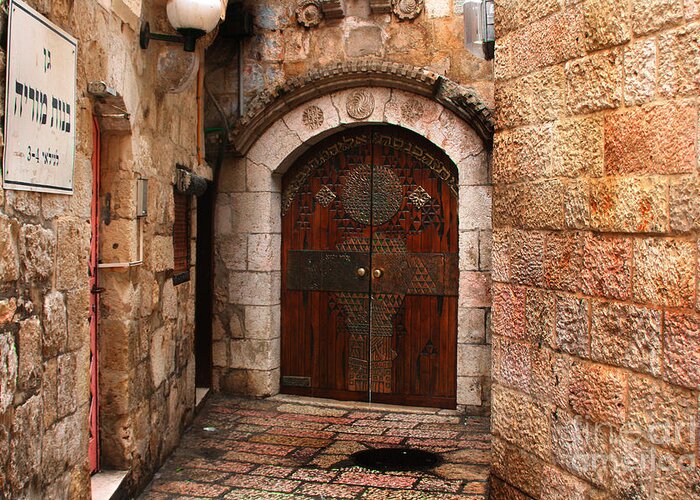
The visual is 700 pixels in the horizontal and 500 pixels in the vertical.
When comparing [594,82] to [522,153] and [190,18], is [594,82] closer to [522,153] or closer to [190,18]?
[522,153]

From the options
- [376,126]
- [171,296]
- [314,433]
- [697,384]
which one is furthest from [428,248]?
[697,384]

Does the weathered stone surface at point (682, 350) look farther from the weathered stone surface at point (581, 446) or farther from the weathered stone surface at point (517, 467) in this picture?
the weathered stone surface at point (517, 467)

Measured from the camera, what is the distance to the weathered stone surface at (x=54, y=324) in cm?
298

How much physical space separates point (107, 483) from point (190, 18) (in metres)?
2.34

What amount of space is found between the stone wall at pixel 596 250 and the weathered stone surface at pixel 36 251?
1.84 meters

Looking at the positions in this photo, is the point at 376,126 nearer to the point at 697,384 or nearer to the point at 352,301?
the point at 352,301

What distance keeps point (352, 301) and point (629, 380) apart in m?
3.55

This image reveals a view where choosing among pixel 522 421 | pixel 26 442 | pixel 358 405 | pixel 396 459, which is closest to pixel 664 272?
pixel 522 421

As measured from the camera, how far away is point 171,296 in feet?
16.1

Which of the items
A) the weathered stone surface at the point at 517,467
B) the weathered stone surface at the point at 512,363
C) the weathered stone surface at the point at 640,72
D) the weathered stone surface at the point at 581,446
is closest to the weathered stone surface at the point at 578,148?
the weathered stone surface at the point at 640,72

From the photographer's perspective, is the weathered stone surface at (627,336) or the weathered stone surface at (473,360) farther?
the weathered stone surface at (473,360)

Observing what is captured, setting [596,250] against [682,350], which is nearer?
[682,350]

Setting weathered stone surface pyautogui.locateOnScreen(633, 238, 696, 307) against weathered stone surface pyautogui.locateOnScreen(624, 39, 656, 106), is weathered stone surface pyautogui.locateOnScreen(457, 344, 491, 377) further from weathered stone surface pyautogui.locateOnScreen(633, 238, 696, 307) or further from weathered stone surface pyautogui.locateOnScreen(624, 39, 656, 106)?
weathered stone surface pyautogui.locateOnScreen(624, 39, 656, 106)

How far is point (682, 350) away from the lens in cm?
254
